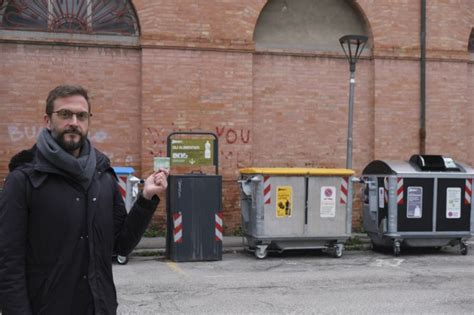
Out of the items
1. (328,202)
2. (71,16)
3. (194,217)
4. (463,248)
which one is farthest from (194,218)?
(71,16)

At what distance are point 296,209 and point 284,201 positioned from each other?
0.91ft

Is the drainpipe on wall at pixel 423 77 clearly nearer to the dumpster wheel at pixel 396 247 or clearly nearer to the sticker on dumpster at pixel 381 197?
the sticker on dumpster at pixel 381 197

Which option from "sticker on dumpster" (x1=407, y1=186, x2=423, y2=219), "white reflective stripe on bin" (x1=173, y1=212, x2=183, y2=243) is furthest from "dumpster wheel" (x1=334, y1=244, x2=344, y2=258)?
"white reflective stripe on bin" (x1=173, y1=212, x2=183, y2=243)

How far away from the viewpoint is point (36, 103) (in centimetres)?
1254

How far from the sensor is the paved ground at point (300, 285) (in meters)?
6.63

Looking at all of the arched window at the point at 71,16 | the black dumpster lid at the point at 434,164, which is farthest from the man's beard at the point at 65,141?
the arched window at the point at 71,16

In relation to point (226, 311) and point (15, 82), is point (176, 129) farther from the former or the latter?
point (226, 311)

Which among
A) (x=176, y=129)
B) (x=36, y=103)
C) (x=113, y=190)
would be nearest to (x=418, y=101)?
(x=176, y=129)

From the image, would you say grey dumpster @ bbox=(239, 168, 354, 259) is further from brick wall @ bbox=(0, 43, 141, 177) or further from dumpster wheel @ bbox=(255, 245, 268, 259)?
brick wall @ bbox=(0, 43, 141, 177)

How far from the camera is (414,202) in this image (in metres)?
11.0

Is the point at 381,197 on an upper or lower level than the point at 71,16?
lower

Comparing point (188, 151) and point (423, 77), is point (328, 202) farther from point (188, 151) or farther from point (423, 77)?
point (423, 77)

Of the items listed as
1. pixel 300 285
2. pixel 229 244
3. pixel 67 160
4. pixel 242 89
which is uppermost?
pixel 242 89

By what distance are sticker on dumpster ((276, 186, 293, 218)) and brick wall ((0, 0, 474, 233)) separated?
302 cm
